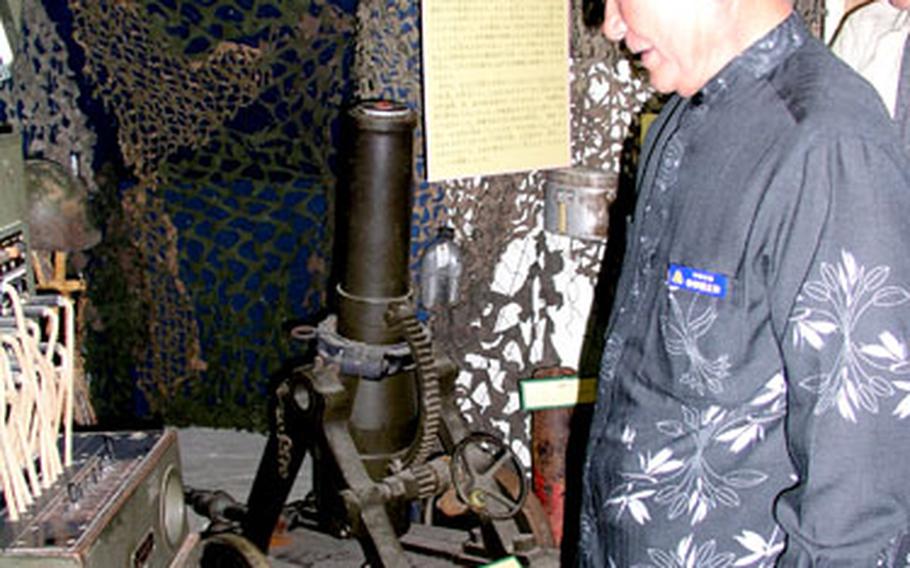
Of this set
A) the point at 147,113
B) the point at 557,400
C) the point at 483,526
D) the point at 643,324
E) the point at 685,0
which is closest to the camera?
the point at 685,0

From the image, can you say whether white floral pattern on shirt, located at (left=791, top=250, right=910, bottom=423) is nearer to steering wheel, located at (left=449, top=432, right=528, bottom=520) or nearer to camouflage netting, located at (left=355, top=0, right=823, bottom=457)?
steering wheel, located at (left=449, top=432, right=528, bottom=520)

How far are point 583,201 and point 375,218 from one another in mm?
762

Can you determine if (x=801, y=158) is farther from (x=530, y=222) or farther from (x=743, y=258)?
(x=530, y=222)

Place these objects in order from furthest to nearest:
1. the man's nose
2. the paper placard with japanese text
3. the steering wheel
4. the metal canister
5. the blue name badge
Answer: the metal canister
the paper placard with japanese text
the steering wheel
the man's nose
the blue name badge

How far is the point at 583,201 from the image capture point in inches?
99.5

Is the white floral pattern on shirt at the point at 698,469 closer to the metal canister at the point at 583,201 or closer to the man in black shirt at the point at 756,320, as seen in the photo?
the man in black shirt at the point at 756,320

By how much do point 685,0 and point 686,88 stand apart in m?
0.13

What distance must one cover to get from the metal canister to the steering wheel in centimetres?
74

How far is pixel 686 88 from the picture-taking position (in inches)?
48.7

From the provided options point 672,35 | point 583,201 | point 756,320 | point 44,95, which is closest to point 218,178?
point 44,95

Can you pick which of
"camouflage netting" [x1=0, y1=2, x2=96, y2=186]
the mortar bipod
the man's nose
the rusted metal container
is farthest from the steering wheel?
"camouflage netting" [x1=0, y1=2, x2=96, y2=186]

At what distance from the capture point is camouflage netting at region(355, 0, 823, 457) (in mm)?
2422

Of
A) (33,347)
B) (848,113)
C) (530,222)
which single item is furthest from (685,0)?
(530,222)

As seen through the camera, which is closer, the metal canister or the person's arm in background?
the person's arm in background
